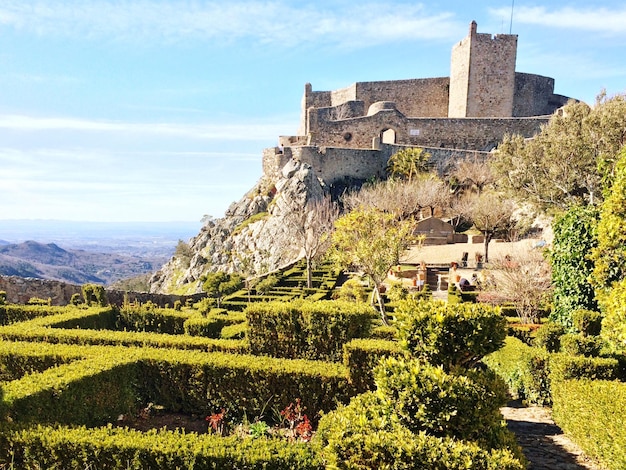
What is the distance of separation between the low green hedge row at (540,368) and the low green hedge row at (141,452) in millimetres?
5937

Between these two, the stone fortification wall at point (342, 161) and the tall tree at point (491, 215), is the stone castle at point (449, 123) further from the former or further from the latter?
the tall tree at point (491, 215)

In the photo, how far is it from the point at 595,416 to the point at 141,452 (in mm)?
6761

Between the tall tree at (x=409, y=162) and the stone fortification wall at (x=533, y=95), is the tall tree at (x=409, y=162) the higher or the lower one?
the lower one

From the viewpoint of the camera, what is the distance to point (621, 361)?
877 centimetres

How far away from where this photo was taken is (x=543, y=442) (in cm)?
771

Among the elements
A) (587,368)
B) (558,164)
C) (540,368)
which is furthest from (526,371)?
(558,164)


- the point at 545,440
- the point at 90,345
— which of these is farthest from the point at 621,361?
the point at 90,345

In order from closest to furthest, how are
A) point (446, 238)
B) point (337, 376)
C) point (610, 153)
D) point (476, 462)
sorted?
point (476, 462) < point (337, 376) < point (610, 153) < point (446, 238)

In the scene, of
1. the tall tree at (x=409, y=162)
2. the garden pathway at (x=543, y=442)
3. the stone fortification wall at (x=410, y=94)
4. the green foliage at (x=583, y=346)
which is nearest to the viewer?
the garden pathway at (x=543, y=442)

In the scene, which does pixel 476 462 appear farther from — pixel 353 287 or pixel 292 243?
pixel 292 243

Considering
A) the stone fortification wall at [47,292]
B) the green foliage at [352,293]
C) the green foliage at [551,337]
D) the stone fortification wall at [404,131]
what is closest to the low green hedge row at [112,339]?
the green foliage at [551,337]

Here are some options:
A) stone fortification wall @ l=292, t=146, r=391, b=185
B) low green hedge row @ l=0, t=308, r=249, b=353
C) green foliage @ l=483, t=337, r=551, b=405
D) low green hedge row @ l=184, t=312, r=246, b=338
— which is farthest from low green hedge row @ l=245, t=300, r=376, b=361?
stone fortification wall @ l=292, t=146, r=391, b=185

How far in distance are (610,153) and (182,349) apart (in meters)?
18.0

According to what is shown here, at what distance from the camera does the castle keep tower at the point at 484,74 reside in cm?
4044
